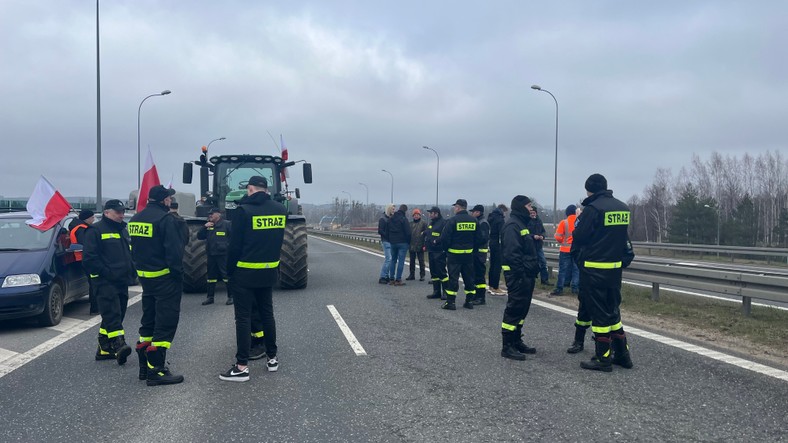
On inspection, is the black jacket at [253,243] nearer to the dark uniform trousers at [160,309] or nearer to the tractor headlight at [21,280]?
the dark uniform trousers at [160,309]

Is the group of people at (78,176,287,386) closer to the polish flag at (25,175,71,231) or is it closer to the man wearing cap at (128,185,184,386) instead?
the man wearing cap at (128,185,184,386)

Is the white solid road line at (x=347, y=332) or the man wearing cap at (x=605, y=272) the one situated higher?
the man wearing cap at (x=605, y=272)

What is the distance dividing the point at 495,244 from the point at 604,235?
5.70 m

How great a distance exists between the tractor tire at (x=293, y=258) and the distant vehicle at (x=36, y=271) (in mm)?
3701

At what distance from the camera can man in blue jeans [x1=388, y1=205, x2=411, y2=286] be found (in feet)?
43.4

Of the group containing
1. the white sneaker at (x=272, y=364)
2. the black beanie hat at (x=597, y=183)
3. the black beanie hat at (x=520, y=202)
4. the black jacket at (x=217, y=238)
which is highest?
the black beanie hat at (x=597, y=183)

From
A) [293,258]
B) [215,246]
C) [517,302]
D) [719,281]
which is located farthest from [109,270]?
[719,281]

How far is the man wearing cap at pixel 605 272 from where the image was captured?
5730mm

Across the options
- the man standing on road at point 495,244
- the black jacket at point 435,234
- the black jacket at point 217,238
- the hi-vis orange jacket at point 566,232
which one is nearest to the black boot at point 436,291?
the black jacket at point 435,234

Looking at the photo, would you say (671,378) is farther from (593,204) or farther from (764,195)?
(764,195)

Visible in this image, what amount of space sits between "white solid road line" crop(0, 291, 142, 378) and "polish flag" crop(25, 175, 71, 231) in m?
1.54

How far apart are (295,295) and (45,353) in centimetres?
511

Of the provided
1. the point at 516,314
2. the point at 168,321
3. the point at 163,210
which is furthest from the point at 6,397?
the point at 516,314

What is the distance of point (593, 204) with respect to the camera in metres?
5.88
